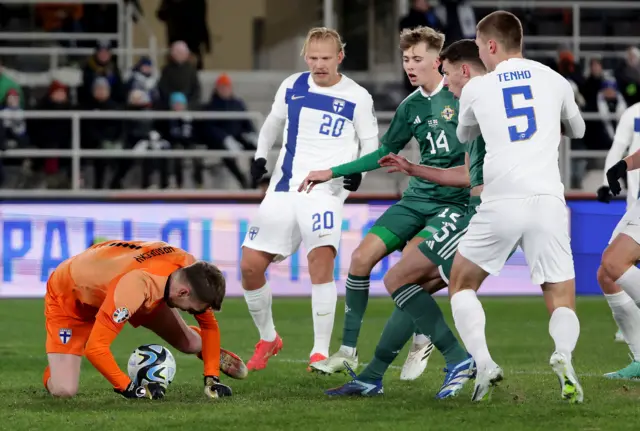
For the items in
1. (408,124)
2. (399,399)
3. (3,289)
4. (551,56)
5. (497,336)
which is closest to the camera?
(399,399)

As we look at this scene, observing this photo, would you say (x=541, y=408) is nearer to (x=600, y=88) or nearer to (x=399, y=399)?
(x=399, y=399)

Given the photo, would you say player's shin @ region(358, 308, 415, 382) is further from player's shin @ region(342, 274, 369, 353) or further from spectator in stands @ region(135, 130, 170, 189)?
spectator in stands @ region(135, 130, 170, 189)

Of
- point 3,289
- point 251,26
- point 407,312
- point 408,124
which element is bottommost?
point 3,289

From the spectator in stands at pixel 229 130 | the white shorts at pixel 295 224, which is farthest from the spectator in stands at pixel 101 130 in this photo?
the white shorts at pixel 295 224

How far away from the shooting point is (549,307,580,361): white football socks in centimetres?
661

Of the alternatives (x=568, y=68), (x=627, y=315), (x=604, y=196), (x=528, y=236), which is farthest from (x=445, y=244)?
(x=568, y=68)

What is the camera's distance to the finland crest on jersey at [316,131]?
9281 mm

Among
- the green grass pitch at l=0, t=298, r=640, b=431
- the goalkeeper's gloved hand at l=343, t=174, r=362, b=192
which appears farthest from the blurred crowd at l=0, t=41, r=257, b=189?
the goalkeeper's gloved hand at l=343, t=174, r=362, b=192

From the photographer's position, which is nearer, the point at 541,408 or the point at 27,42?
the point at 541,408

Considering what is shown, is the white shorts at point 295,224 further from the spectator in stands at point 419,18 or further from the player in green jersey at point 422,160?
the spectator in stands at point 419,18

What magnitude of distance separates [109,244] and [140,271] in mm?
612

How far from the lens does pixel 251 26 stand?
22.9 metres

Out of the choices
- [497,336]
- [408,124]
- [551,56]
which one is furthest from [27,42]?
[408,124]

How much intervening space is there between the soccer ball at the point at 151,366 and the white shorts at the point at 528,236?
6.39 ft
